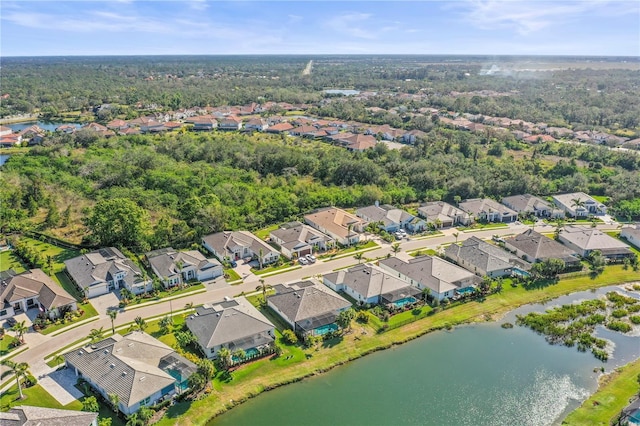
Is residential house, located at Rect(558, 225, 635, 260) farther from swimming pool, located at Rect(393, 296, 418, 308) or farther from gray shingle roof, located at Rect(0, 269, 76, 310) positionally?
gray shingle roof, located at Rect(0, 269, 76, 310)

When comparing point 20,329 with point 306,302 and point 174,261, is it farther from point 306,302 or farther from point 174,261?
point 306,302

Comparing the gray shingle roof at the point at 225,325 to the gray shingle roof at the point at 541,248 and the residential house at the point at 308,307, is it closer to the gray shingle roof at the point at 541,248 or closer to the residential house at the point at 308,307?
the residential house at the point at 308,307

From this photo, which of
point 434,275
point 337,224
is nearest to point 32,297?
point 337,224

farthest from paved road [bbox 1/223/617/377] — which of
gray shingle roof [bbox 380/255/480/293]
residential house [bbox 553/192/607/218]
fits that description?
gray shingle roof [bbox 380/255/480/293]

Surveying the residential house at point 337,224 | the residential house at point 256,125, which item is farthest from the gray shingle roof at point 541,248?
the residential house at point 256,125

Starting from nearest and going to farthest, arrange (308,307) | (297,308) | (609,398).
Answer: (609,398) → (297,308) → (308,307)

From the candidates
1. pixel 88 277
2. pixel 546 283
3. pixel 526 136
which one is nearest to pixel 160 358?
pixel 88 277
